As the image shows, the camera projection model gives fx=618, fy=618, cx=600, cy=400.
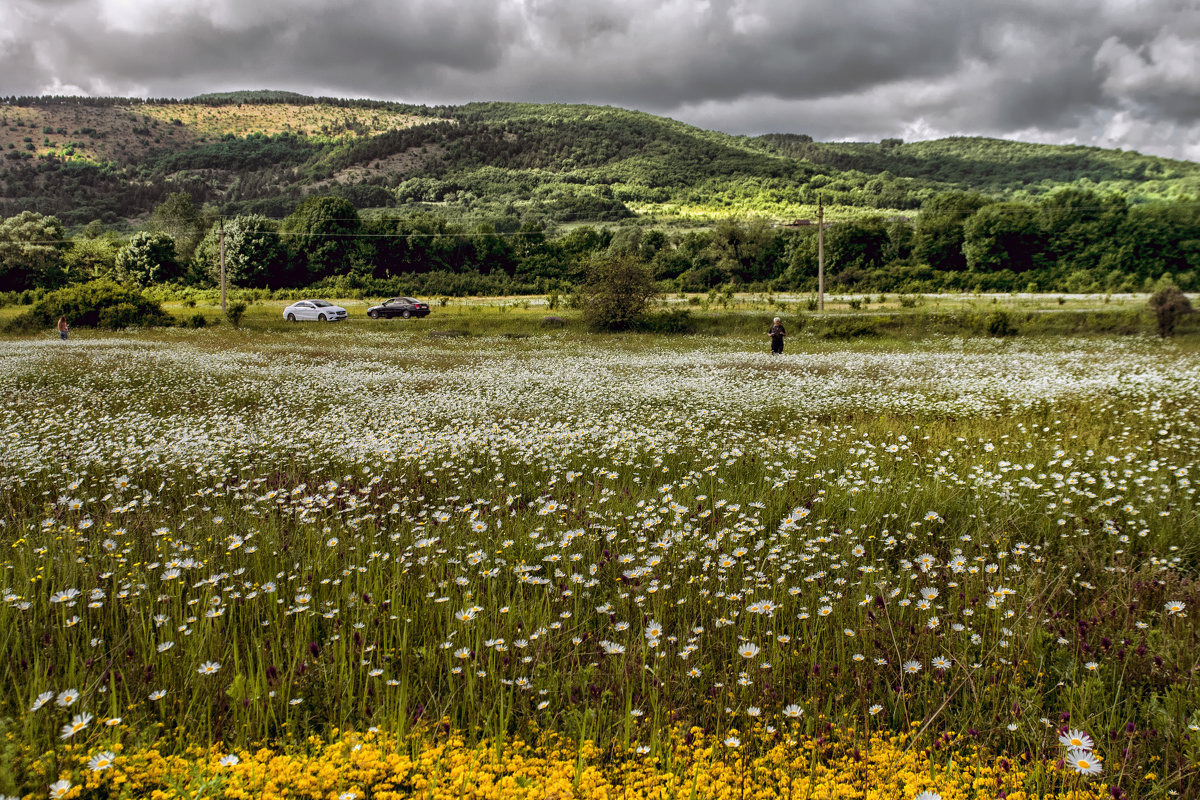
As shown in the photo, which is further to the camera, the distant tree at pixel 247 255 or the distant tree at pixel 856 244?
the distant tree at pixel 856 244

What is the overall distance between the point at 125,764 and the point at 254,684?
0.62m

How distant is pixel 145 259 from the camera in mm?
75438

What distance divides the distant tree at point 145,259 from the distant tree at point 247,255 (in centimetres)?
426

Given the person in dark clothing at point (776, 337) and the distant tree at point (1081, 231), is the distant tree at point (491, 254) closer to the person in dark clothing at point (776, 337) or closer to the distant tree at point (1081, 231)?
the distant tree at point (1081, 231)

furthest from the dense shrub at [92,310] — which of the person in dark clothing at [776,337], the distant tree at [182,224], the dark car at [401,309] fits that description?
the distant tree at [182,224]

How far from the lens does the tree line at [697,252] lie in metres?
69.2

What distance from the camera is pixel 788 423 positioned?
11297 mm

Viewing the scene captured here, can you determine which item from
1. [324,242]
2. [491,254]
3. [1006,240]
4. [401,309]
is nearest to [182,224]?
[324,242]

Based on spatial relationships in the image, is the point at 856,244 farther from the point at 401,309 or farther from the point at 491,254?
the point at 401,309

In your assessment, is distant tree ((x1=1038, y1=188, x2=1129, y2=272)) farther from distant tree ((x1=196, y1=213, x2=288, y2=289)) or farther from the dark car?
distant tree ((x1=196, y1=213, x2=288, y2=289))

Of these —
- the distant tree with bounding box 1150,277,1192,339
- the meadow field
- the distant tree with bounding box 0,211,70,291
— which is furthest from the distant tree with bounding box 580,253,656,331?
the distant tree with bounding box 0,211,70,291

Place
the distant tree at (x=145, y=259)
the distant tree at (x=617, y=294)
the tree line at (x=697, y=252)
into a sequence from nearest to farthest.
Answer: the distant tree at (x=617, y=294) → the tree line at (x=697, y=252) → the distant tree at (x=145, y=259)

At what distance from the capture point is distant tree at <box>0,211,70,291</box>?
67.8m

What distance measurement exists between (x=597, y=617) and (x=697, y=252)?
3559 inches
